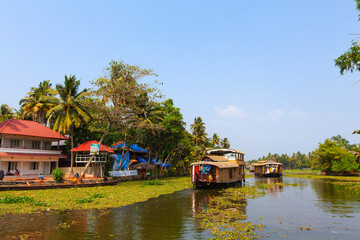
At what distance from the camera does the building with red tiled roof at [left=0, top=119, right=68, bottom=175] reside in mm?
30250

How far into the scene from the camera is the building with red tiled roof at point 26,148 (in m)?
30.2

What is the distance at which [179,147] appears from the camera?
45062 mm

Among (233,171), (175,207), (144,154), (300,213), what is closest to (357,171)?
(233,171)

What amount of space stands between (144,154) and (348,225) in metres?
39.9

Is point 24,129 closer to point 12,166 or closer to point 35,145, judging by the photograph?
point 35,145

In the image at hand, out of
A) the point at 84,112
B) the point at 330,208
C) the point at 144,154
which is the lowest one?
the point at 330,208

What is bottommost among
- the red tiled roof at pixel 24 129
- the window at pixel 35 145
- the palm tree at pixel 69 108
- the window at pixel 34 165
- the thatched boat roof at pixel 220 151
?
the window at pixel 34 165

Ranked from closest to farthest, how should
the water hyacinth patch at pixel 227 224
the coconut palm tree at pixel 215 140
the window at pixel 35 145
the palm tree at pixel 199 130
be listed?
the water hyacinth patch at pixel 227 224 < the window at pixel 35 145 < the palm tree at pixel 199 130 < the coconut palm tree at pixel 215 140

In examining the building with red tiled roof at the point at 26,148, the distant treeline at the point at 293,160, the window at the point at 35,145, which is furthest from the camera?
the distant treeline at the point at 293,160

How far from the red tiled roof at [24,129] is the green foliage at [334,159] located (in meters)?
59.0

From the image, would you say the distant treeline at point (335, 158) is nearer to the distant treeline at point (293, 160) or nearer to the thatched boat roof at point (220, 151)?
the thatched boat roof at point (220, 151)

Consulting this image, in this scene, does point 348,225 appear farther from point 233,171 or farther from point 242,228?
point 233,171

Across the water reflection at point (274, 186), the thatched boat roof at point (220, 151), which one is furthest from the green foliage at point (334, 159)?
the thatched boat roof at point (220, 151)

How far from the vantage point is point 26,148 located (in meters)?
32.9
